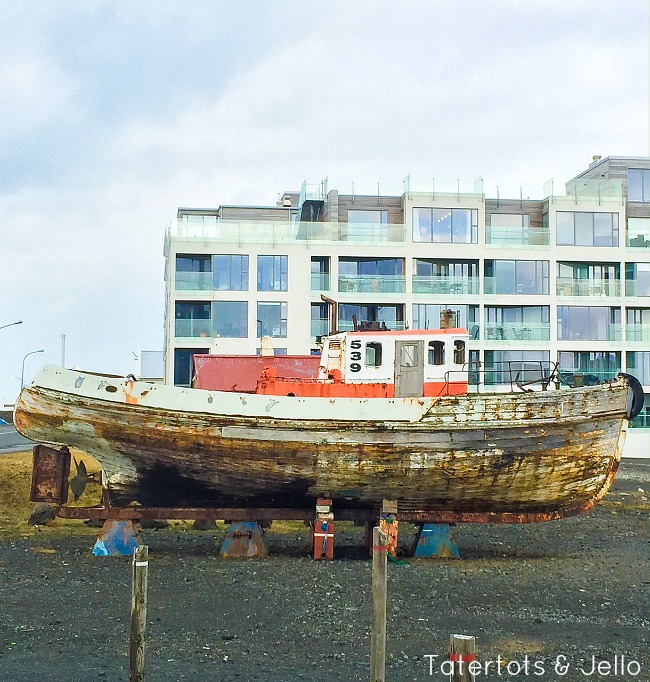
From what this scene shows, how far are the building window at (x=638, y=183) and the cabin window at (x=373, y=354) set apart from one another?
123 feet

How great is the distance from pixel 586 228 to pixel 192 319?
21811 millimetres

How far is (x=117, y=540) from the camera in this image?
2050 cm

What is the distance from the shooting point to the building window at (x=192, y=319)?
155 ft

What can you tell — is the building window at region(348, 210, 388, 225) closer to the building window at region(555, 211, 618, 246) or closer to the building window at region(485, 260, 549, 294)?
the building window at region(485, 260, 549, 294)

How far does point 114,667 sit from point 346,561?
898cm

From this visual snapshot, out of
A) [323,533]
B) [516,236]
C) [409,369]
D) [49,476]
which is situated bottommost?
[323,533]

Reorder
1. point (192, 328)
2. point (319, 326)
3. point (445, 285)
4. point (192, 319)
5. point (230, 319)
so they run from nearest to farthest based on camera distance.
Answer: point (192, 328) < point (192, 319) < point (230, 319) < point (319, 326) < point (445, 285)

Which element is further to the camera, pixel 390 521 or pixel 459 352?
pixel 459 352

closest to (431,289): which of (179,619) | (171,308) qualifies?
(171,308)

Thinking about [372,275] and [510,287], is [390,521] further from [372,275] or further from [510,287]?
[510,287]

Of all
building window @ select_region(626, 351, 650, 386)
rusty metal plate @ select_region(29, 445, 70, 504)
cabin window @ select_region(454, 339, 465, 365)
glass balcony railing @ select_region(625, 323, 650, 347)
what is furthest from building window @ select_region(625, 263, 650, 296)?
rusty metal plate @ select_region(29, 445, 70, 504)

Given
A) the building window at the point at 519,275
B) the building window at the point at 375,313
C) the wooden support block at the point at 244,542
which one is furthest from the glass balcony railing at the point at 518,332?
the wooden support block at the point at 244,542

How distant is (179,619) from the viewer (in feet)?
47.9

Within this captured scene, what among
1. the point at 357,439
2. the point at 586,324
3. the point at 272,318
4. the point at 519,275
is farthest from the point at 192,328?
the point at 357,439
